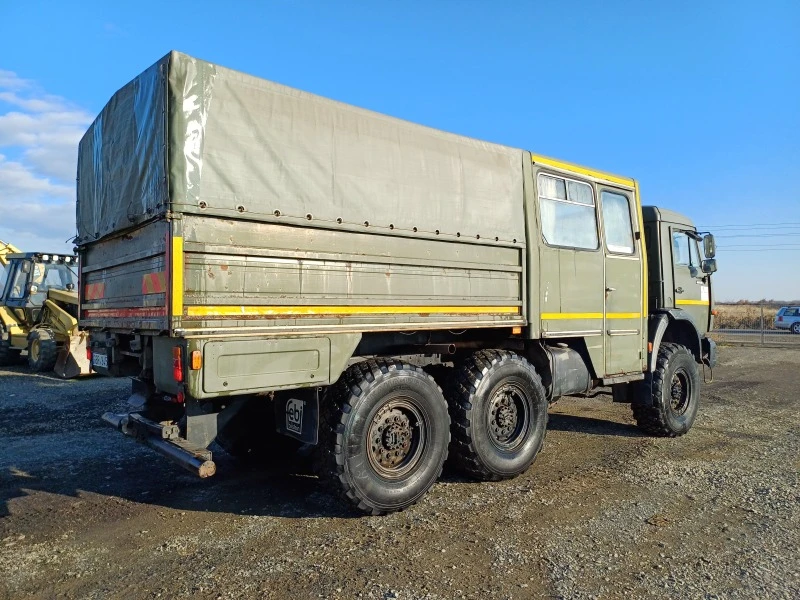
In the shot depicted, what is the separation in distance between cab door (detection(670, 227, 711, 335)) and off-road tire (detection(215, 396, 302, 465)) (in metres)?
5.44

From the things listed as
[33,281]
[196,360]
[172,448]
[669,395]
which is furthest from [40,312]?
[669,395]

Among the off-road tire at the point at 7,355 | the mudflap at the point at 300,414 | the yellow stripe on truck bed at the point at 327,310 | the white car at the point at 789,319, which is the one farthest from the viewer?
the white car at the point at 789,319

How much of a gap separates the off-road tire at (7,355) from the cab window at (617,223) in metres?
14.2

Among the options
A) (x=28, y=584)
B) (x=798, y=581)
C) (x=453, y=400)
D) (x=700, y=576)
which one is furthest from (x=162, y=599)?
(x=798, y=581)

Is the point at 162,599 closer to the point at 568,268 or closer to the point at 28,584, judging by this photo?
the point at 28,584

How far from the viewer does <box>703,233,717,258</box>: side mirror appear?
8.01m

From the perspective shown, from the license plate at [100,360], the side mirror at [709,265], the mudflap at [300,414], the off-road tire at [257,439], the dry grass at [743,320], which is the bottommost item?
the off-road tire at [257,439]

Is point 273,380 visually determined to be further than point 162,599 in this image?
Yes

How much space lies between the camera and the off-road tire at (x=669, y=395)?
7023 millimetres

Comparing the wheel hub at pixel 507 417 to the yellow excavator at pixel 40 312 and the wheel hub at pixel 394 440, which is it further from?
the yellow excavator at pixel 40 312

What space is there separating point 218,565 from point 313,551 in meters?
0.61

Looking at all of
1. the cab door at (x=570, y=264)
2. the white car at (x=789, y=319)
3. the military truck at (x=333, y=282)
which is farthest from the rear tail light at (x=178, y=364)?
the white car at (x=789, y=319)

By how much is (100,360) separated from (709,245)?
7.74m

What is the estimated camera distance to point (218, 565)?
3.60 meters
